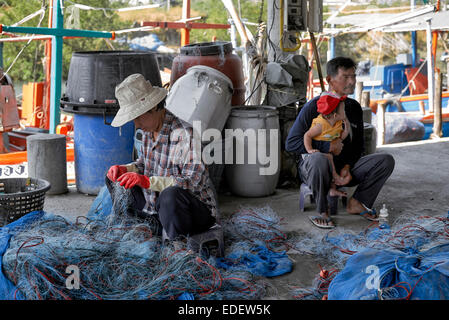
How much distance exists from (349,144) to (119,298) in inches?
98.4

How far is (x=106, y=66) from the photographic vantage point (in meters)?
5.01

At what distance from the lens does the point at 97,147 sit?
511cm

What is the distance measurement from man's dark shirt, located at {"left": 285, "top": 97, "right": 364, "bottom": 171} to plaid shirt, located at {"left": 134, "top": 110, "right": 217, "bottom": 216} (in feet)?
3.96

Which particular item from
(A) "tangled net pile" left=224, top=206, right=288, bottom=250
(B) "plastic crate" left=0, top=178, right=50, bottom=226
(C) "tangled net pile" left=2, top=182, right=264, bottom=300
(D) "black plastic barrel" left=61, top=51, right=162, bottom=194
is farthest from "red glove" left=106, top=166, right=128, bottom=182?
(D) "black plastic barrel" left=61, top=51, right=162, bottom=194

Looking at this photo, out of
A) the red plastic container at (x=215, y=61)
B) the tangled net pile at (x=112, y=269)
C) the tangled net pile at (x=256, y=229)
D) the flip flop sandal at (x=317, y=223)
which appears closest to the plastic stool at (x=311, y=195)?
the flip flop sandal at (x=317, y=223)

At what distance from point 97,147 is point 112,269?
7.32 ft

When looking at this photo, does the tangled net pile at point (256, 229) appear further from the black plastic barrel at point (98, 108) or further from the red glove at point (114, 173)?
the black plastic barrel at point (98, 108)

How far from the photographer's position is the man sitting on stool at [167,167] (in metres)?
3.31

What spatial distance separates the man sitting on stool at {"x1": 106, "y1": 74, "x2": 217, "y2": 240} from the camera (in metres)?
3.31

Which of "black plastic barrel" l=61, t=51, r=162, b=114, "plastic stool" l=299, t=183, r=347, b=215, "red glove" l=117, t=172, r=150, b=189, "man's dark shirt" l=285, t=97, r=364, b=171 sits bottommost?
"plastic stool" l=299, t=183, r=347, b=215

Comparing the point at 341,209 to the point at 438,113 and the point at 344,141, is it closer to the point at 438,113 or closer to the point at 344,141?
the point at 344,141

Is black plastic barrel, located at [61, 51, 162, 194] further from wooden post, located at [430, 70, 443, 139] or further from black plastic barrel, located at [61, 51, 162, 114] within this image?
wooden post, located at [430, 70, 443, 139]

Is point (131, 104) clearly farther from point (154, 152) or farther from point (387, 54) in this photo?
point (387, 54)

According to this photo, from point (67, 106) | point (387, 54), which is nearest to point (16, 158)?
point (67, 106)
